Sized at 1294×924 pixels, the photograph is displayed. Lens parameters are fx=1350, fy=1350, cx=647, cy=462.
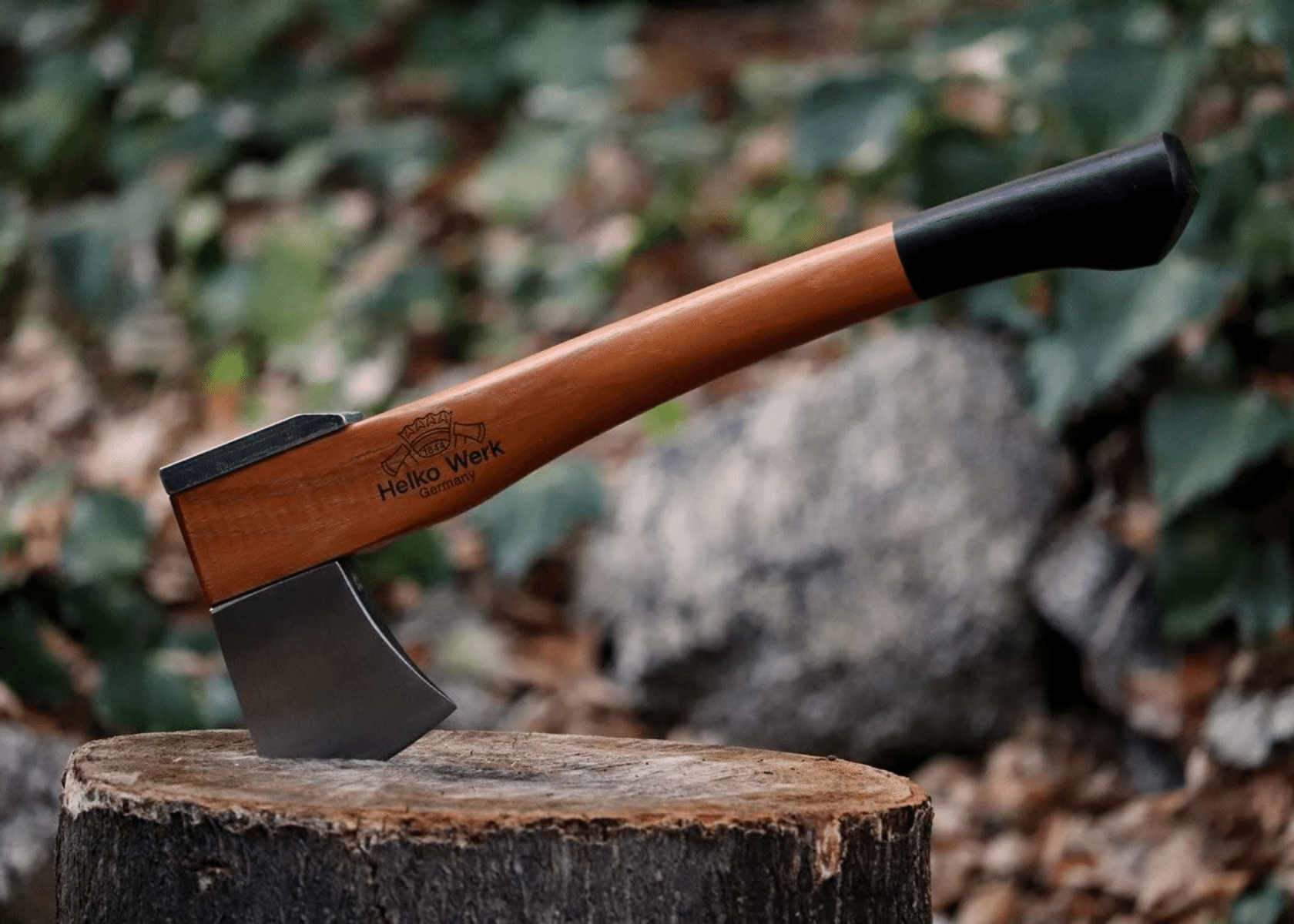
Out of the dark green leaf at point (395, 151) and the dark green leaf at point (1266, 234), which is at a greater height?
the dark green leaf at point (395, 151)

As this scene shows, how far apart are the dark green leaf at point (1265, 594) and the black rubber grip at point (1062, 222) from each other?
1.31 meters

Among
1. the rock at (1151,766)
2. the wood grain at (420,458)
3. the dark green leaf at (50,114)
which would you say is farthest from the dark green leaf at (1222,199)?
the dark green leaf at (50,114)

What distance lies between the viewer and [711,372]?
1.43 meters

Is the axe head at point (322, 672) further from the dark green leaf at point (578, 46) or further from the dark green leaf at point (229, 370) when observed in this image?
the dark green leaf at point (578, 46)

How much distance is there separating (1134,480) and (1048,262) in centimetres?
160

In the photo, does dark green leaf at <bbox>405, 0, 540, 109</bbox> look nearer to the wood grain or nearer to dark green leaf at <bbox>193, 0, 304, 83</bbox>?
dark green leaf at <bbox>193, 0, 304, 83</bbox>

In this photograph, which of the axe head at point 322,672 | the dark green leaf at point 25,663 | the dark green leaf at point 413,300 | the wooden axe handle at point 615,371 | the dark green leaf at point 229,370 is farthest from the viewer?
the dark green leaf at point 229,370

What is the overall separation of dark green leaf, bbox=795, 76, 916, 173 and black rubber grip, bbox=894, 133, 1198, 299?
1.66 m

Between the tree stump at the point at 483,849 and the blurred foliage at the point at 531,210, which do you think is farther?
the blurred foliage at the point at 531,210

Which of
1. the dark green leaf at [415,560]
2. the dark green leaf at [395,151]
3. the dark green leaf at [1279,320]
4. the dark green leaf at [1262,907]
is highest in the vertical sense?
the dark green leaf at [395,151]

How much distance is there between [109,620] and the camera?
7.82 feet

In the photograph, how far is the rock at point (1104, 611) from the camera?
258cm

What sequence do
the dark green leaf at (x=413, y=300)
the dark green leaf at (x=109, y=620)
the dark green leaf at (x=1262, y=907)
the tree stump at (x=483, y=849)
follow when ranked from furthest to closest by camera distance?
the dark green leaf at (x=413, y=300) → the dark green leaf at (x=109, y=620) → the dark green leaf at (x=1262, y=907) → the tree stump at (x=483, y=849)

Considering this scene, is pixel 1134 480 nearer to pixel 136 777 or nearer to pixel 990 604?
pixel 990 604
